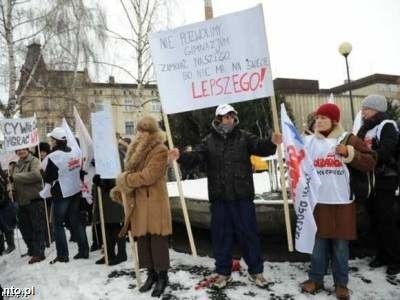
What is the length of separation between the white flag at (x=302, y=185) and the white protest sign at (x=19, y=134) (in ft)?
15.1

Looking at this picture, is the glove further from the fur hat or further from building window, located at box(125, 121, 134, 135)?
building window, located at box(125, 121, 134, 135)

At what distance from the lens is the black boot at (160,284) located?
180 inches

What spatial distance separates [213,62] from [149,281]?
2476mm

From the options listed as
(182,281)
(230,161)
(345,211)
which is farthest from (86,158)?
(345,211)

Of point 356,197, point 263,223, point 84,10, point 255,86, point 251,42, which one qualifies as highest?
point 84,10

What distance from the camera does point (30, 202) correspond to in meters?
6.86

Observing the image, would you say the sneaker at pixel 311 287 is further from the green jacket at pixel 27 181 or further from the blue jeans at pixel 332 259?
the green jacket at pixel 27 181

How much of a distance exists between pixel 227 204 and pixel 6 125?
4755 mm

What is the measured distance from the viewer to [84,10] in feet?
68.0

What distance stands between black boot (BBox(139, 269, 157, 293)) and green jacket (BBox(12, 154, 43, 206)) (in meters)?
2.84

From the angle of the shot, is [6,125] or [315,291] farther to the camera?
[6,125]

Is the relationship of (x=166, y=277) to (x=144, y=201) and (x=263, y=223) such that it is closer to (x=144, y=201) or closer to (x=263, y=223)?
(x=144, y=201)

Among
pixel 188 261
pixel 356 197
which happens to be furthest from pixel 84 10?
pixel 356 197

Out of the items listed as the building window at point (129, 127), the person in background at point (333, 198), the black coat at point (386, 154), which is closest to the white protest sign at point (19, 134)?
the person in background at point (333, 198)
